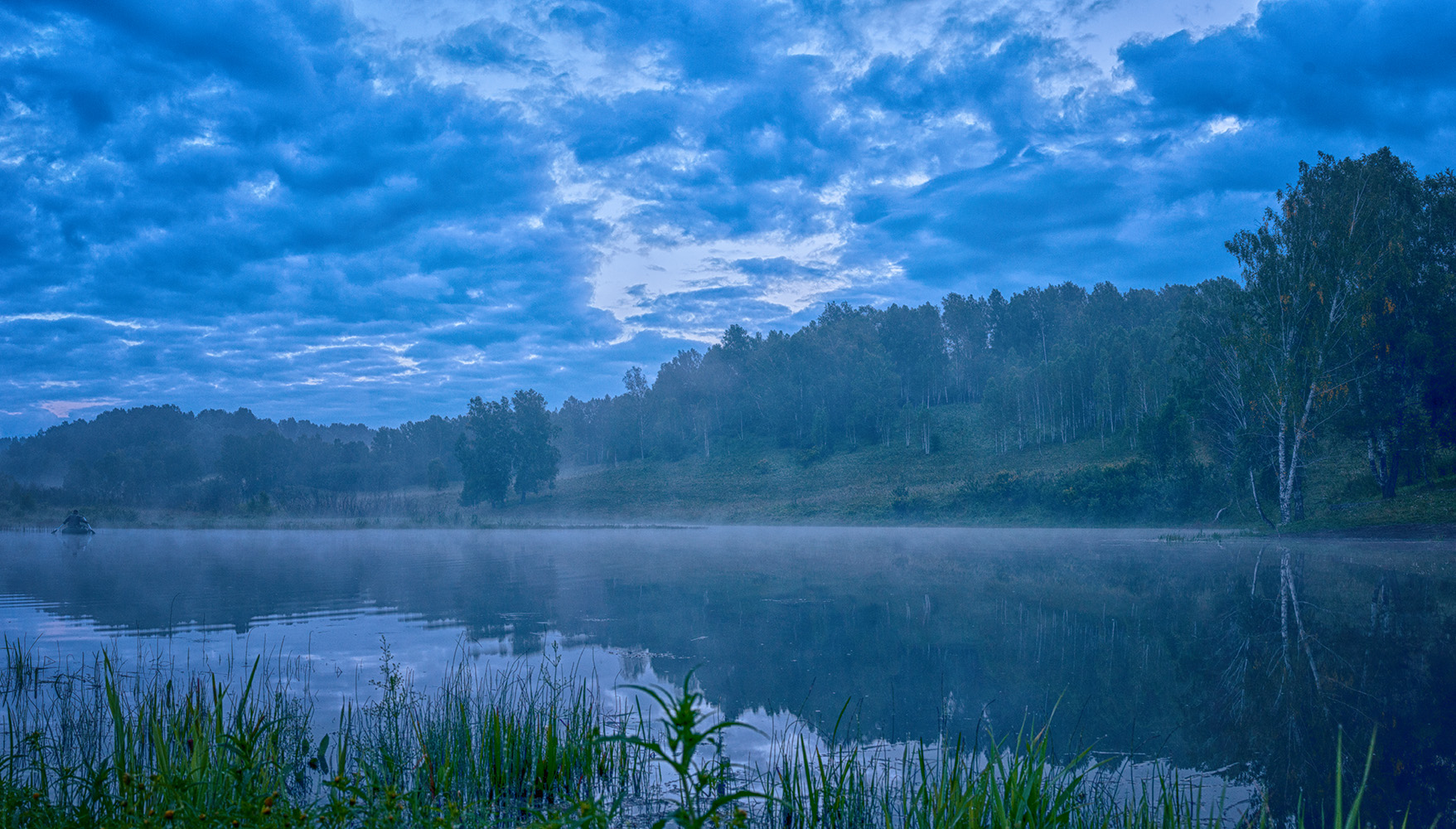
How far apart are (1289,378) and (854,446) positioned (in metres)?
55.5

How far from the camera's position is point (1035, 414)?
7706 centimetres

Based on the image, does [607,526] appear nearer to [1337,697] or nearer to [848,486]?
[848,486]

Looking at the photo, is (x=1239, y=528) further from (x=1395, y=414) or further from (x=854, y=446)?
(x=854, y=446)

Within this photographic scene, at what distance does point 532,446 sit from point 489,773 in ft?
279

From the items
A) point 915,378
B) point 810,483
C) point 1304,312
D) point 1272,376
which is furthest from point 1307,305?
point 915,378

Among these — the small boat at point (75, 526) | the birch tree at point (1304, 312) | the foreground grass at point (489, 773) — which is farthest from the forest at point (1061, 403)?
the foreground grass at point (489, 773)

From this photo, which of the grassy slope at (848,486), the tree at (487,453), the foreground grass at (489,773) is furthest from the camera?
the tree at (487,453)

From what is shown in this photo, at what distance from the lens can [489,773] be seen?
6.04 meters

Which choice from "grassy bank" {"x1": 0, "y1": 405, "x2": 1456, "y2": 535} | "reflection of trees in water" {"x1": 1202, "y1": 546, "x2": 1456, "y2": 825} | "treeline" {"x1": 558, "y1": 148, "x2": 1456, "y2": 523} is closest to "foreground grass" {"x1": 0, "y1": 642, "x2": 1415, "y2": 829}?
"reflection of trees in water" {"x1": 1202, "y1": 546, "x2": 1456, "y2": 825}

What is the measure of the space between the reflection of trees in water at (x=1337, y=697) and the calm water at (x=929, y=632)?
0.04 metres

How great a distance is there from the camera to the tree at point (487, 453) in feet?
278

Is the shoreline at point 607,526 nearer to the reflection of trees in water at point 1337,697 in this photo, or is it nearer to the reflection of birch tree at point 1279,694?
the reflection of trees in water at point 1337,697

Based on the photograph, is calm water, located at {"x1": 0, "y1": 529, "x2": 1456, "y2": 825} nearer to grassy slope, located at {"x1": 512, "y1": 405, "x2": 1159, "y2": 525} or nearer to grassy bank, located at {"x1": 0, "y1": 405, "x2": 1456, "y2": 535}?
grassy bank, located at {"x1": 0, "y1": 405, "x2": 1456, "y2": 535}

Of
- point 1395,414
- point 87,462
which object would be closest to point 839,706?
point 1395,414
